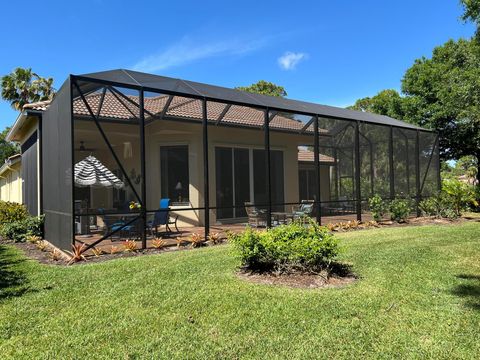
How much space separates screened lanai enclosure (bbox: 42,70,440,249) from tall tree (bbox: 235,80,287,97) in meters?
22.7

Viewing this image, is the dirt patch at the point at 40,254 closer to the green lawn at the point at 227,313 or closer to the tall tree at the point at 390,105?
the green lawn at the point at 227,313

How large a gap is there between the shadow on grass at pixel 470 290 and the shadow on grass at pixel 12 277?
5548mm

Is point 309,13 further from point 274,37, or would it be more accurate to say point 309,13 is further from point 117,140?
point 117,140

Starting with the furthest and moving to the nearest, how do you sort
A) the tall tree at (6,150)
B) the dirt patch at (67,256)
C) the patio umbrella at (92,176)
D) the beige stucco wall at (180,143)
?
the tall tree at (6,150) < the beige stucco wall at (180,143) < the patio umbrella at (92,176) < the dirt patch at (67,256)

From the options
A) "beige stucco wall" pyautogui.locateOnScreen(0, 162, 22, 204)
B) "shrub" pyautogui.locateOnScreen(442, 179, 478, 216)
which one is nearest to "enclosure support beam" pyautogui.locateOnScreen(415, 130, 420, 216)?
"shrub" pyautogui.locateOnScreen(442, 179, 478, 216)

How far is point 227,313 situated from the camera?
4086 millimetres

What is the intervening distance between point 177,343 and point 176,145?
9.80 meters

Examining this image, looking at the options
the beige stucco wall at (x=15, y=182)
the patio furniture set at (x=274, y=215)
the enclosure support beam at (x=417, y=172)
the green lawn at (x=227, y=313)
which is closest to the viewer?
the green lawn at (x=227, y=313)

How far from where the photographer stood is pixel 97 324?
385 cm

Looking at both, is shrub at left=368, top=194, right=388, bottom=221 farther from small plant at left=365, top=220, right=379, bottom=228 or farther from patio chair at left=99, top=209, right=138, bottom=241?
patio chair at left=99, top=209, right=138, bottom=241

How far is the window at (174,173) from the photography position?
12570 millimetres

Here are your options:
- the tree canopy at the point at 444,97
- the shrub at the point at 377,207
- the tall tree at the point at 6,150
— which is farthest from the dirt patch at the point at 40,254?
the tall tree at the point at 6,150

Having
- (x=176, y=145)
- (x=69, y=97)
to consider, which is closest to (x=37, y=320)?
(x=69, y=97)

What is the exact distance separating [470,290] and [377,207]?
7.59m
